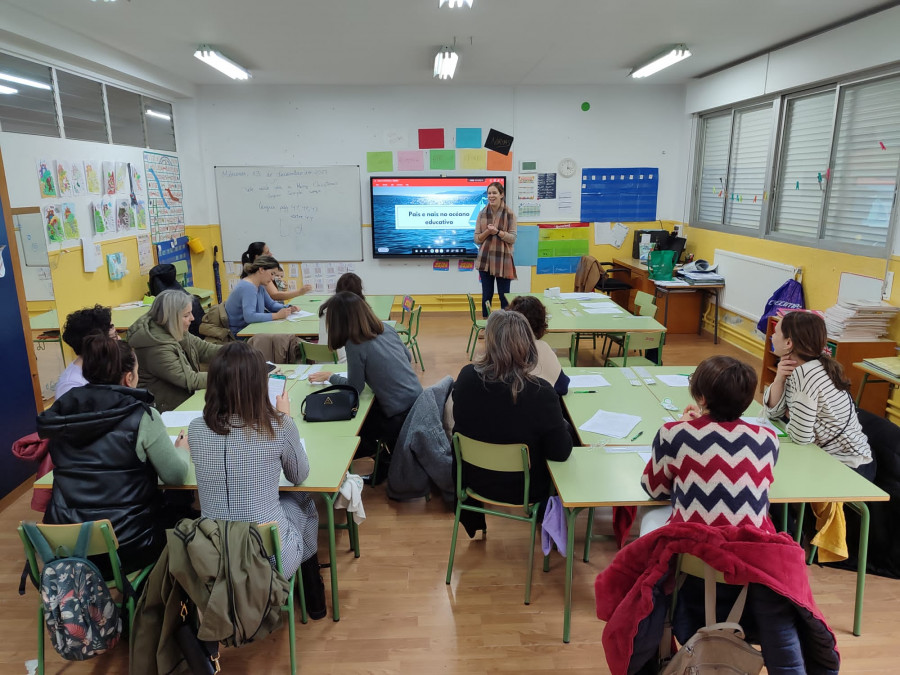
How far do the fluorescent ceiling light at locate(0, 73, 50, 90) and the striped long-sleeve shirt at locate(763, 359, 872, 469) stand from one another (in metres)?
5.42

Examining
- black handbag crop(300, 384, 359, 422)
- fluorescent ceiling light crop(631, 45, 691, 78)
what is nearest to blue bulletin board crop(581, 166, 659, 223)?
fluorescent ceiling light crop(631, 45, 691, 78)

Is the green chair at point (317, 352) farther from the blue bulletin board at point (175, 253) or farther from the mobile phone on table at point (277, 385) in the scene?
the blue bulletin board at point (175, 253)

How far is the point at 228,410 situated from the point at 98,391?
0.50 m

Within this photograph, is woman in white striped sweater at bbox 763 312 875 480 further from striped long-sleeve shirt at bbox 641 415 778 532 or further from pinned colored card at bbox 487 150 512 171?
pinned colored card at bbox 487 150 512 171

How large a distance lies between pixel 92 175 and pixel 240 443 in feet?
14.5

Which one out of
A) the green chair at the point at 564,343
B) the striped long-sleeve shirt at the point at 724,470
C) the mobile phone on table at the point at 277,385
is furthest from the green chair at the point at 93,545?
the green chair at the point at 564,343

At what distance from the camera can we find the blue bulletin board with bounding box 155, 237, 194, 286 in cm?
661

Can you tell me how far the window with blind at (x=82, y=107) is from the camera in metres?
4.91

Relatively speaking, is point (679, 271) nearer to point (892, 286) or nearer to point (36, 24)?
point (892, 286)

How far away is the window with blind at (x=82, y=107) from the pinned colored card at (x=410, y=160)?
3.33 metres

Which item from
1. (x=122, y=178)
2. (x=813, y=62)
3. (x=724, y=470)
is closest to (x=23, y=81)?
(x=122, y=178)

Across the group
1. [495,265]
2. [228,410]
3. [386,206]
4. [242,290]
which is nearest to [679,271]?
[495,265]

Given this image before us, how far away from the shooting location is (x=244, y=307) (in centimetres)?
466

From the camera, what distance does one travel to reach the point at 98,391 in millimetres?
2059
